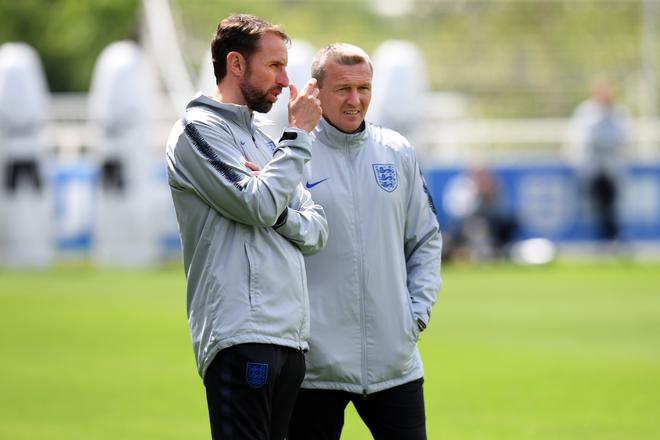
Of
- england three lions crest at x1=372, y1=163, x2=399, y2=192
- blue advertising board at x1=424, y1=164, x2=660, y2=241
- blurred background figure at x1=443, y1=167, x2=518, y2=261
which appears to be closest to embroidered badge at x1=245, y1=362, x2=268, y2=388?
england three lions crest at x1=372, y1=163, x2=399, y2=192

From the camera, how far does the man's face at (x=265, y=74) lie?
5.14 metres

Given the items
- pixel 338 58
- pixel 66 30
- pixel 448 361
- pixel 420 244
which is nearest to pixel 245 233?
pixel 338 58

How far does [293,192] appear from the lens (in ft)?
16.5

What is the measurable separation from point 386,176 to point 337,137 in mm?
277

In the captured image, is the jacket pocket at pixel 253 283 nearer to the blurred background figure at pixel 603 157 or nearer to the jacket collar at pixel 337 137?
the jacket collar at pixel 337 137

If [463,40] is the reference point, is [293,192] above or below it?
below

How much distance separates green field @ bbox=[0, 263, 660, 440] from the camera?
954cm

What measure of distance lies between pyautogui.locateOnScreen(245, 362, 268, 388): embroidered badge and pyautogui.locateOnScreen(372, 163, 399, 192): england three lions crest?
3.99 ft

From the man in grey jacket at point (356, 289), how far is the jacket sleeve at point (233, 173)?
30.0 inches

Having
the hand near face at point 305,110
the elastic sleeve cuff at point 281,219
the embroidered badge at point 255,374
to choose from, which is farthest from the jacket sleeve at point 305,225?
the embroidered badge at point 255,374

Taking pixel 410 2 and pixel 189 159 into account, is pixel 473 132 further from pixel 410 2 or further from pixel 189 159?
pixel 189 159

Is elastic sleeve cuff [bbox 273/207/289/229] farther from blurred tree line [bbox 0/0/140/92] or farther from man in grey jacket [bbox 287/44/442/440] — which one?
blurred tree line [bbox 0/0/140/92]

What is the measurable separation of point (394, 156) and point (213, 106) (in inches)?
42.7

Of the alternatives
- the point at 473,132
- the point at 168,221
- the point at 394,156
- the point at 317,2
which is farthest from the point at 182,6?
the point at 394,156
